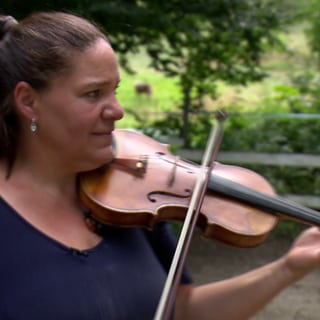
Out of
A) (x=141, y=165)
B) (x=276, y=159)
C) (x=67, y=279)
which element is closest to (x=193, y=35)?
(x=276, y=159)

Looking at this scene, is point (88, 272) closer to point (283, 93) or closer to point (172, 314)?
point (172, 314)

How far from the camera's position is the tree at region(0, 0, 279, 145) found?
383 cm

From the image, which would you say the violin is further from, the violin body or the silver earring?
the silver earring

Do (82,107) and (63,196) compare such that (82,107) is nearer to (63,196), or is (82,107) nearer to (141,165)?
(63,196)

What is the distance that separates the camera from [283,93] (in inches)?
210

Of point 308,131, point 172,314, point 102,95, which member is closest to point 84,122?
point 102,95

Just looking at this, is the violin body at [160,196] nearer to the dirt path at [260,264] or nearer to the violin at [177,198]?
the violin at [177,198]

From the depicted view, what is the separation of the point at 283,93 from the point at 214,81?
0.85 metres

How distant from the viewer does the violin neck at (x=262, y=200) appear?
1.56 m

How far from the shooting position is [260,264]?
4.23 meters

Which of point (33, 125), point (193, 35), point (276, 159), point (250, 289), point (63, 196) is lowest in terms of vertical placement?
point (276, 159)

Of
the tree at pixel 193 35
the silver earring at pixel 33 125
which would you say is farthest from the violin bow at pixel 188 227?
the tree at pixel 193 35

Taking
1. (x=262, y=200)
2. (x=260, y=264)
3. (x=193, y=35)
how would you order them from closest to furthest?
(x=262, y=200)
(x=193, y=35)
(x=260, y=264)

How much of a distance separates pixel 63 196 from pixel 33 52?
300mm
